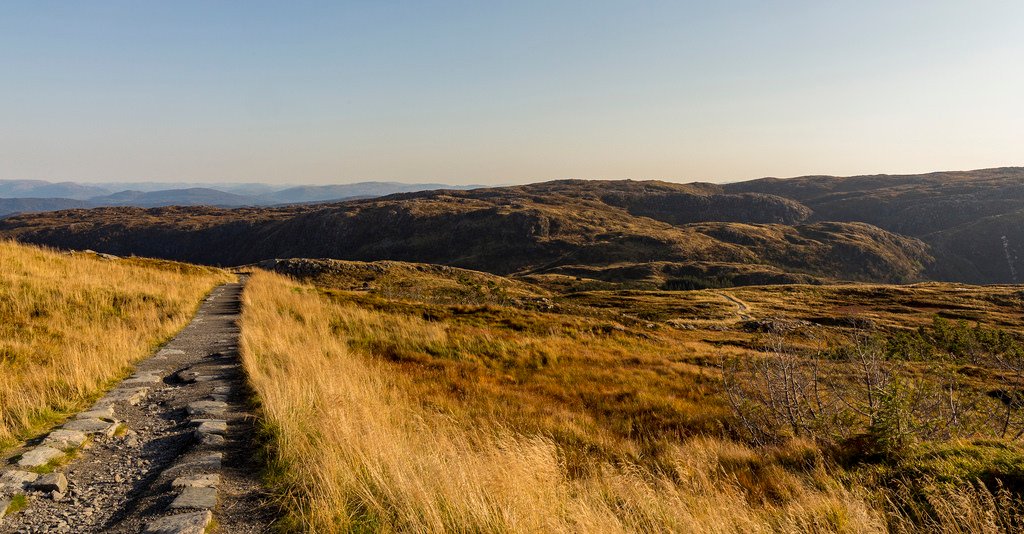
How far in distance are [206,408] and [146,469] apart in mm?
1629

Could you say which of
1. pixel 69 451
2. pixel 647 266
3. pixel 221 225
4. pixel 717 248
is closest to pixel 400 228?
pixel 221 225

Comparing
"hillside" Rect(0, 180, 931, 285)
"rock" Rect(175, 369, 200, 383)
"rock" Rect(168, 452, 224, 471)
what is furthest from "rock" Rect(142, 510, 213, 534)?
"hillside" Rect(0, 180, 931, 285)

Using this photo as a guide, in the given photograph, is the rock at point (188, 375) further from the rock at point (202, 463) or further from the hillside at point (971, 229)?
the hillside at point (971, 229)

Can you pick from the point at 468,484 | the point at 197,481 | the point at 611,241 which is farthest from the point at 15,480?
the point at 611,241

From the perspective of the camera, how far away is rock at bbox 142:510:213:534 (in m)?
3.17

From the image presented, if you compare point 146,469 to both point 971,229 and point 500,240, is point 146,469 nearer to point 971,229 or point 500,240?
point 500,240

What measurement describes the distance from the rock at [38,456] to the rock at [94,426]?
0.50 m

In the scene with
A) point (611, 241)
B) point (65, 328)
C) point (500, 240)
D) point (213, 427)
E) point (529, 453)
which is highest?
point (65, 328)

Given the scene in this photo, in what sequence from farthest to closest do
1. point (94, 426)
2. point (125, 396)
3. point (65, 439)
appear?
point (125, 396) < point (94, 426) < point (65, 439)

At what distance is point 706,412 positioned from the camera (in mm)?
10016

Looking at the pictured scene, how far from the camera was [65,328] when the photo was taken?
29.1 ft

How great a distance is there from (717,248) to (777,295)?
2693 inches

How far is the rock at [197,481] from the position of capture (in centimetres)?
382

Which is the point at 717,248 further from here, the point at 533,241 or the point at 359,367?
the point at 359,367
